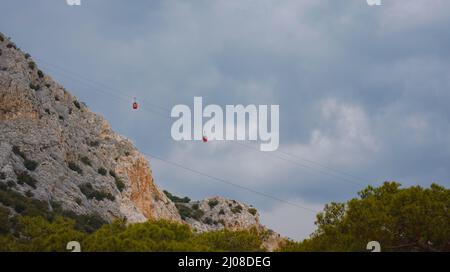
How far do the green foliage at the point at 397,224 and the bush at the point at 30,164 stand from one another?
147 ft

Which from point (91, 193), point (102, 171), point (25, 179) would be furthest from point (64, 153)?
point (25, 179)

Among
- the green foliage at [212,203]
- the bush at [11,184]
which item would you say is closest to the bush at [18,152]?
the bush at [11,184]

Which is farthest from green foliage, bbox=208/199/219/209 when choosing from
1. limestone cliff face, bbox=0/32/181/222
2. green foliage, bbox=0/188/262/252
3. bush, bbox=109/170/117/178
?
green foliage, bbox=0/188/262/252

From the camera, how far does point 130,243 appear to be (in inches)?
1383

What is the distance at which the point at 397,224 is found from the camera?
34.6 meters

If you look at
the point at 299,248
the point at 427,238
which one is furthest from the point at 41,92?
the point at 427,238

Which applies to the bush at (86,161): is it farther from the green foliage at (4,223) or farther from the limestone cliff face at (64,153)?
the green foliage at (4,223)

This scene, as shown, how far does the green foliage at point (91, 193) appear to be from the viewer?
7725 cm

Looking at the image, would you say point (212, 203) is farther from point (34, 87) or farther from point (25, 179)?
point (25, 179)

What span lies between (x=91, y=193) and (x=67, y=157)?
5.82m

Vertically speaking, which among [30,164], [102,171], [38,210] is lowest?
[38,210]

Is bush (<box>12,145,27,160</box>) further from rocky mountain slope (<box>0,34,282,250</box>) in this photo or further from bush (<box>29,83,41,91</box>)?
bush (<box>29,83,41,91</box>)
